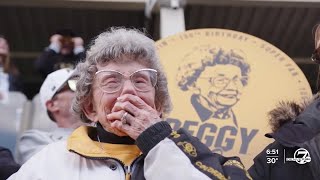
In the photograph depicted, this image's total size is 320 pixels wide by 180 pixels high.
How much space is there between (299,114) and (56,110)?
1.48 m

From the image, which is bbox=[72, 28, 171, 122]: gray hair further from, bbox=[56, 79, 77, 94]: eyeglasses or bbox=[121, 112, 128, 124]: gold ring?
bbox=[56, 79, 77, 94]: eyeglasses

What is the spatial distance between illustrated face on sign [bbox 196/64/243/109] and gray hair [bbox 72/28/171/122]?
49.3 inches

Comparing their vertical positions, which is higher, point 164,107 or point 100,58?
point 100,58

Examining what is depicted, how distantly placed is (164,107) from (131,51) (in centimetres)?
23

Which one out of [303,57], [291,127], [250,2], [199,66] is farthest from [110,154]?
[303,57]

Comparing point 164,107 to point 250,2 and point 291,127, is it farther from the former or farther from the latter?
point 250,2

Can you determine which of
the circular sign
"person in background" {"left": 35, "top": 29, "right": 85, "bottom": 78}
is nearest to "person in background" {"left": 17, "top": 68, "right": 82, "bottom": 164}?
the circular sign

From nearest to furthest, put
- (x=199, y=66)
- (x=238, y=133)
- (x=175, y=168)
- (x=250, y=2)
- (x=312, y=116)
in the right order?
(x=175, y=168)
(x=312, y=116)
(x=238, y=133)
(x=199, y=66)
(x=250, y=2)

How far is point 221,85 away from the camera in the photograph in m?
3.51

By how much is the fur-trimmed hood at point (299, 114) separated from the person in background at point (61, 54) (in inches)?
82.2

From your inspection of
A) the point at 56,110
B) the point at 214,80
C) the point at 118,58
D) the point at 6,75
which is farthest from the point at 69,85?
the point at 118,58

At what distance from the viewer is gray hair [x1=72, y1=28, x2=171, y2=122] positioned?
210 cm

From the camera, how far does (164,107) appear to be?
86.1 inches

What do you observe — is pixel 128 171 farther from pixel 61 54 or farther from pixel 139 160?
pixel 61 54
